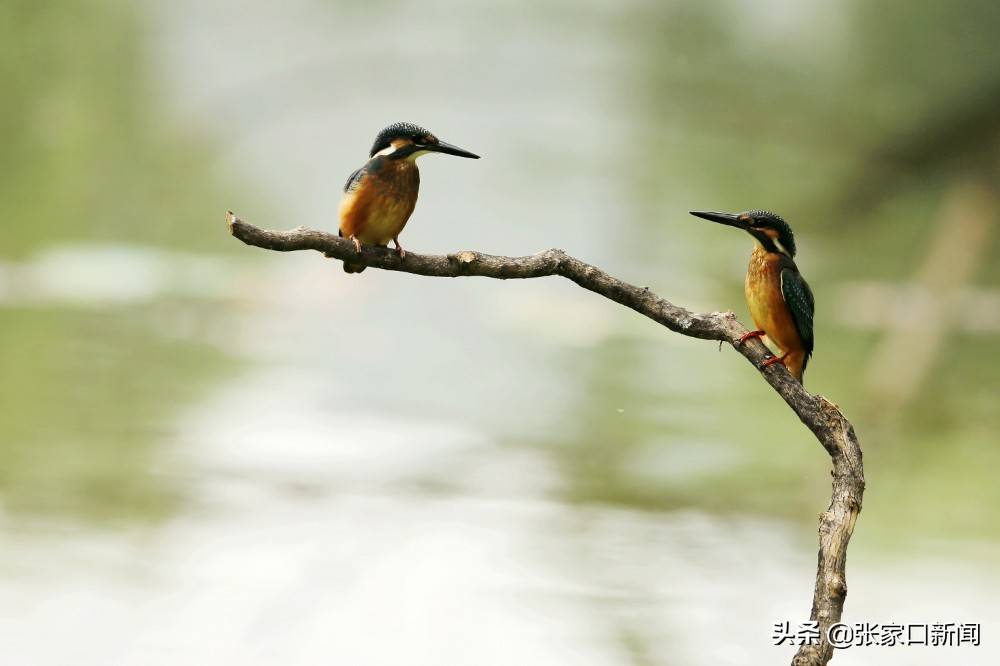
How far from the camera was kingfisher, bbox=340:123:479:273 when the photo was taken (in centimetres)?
158

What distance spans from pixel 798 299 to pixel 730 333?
0.37ft

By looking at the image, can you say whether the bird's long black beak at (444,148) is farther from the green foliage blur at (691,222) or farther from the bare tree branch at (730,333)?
the green foliage blur at (691,222)

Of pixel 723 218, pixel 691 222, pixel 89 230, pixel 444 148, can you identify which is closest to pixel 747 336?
pixel 723 218

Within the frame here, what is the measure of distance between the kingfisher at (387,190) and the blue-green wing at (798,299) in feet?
1.54

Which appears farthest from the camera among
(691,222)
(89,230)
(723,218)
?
(691,222)

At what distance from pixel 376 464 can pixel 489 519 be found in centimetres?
60

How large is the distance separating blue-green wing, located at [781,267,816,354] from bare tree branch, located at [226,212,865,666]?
6 cm

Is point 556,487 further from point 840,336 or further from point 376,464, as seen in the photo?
point 840,336

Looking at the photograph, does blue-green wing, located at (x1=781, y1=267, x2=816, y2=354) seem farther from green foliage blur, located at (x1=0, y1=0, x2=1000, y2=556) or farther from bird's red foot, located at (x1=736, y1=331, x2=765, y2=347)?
green foliage blur, located at (x1=0, y1=0, x2=1000, y2=556)

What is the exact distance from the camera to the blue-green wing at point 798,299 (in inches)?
63.5

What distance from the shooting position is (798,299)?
162cm

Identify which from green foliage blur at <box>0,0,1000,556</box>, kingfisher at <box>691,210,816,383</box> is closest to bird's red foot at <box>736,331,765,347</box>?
kingfisher at <box>691,210,816,383</box>

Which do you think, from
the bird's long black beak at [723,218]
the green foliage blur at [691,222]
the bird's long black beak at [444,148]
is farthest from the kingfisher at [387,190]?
the green foliage blur at [691,222]

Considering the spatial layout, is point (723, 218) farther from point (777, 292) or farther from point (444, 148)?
point (444, 148)
